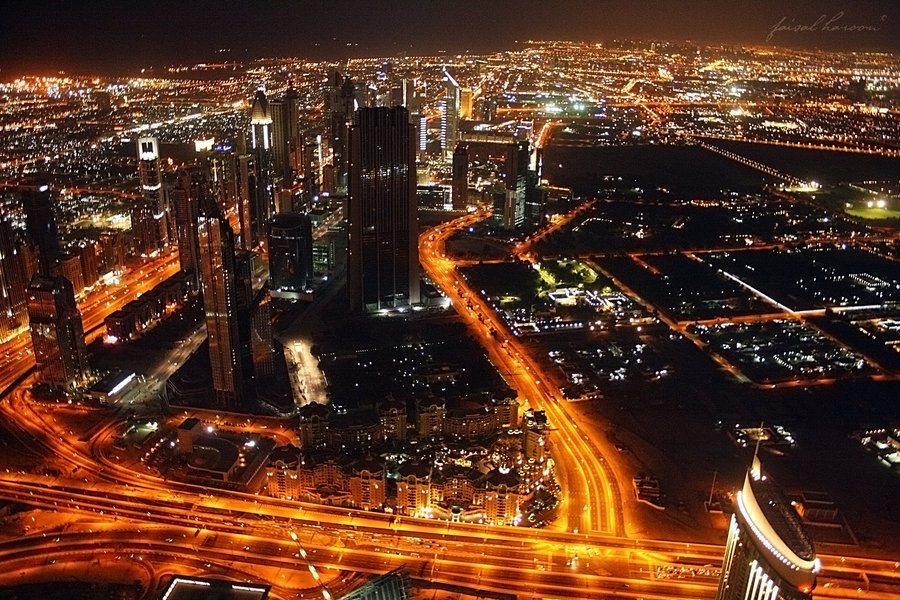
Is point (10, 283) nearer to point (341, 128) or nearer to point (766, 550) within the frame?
point (341, 128)

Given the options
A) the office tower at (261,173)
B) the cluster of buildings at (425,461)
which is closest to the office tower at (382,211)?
the office tower at (261,173)

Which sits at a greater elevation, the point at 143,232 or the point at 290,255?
the point at 290,255

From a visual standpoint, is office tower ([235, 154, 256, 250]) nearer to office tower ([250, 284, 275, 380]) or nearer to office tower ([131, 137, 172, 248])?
office tower ([131, 137, 172, 248])

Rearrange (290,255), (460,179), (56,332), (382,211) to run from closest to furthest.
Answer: (56,332)
(382,211)
(290,255)
(460,179)

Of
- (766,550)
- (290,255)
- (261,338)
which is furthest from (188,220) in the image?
(766,550)

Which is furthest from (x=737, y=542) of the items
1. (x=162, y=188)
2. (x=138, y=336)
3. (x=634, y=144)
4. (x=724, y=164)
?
(x=634, y=144)

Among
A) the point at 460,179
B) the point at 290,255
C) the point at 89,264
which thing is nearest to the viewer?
the point at 290,255

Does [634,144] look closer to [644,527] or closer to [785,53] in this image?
[785,53]

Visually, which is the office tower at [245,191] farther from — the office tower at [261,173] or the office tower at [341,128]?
the office tower at [341,128]
